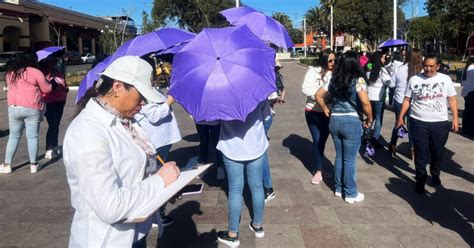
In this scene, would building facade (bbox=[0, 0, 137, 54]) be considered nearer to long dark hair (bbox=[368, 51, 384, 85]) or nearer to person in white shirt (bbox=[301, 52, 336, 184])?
long dark hair (bbox=[368, 51, 384, 85])

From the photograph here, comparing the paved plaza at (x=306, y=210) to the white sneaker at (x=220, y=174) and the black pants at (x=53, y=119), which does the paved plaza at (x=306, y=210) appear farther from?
the black pants at (x=53, y=119)

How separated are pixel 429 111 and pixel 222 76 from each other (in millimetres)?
2941

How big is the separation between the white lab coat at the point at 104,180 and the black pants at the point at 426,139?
4.04 metres

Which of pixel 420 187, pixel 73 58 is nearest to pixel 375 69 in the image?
pixel 420 187

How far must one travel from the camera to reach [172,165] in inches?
81.3

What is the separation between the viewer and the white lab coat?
1801 millimetres

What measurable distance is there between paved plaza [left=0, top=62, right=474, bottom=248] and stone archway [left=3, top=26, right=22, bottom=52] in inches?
1822

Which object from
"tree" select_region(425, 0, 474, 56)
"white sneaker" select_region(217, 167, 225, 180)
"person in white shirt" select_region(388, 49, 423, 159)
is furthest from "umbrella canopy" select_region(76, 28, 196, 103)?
"tree" select_region(425, 0, 474, 56)

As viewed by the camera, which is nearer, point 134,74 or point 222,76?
point 134,74

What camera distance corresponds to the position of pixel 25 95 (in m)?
6.26

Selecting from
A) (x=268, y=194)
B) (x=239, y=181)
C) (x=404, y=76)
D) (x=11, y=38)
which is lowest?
(x=268, y=194)

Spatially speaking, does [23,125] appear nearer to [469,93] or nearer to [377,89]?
[377,89]

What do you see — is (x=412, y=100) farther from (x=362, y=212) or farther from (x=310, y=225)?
(x=310, y=225)

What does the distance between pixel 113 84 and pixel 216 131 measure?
11.3ft
